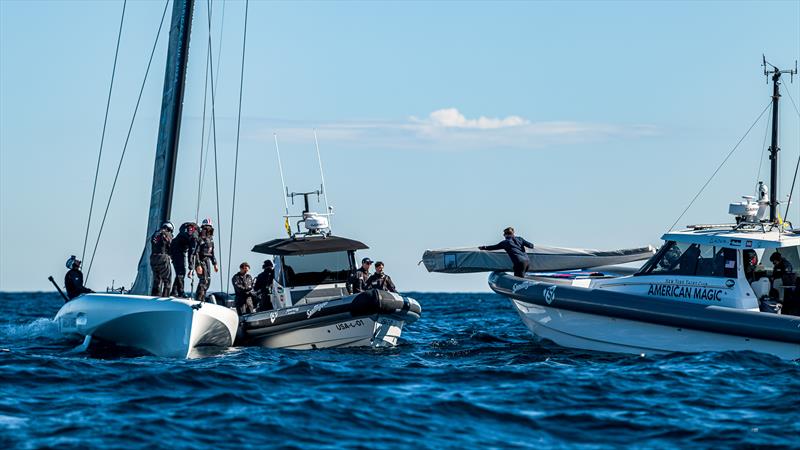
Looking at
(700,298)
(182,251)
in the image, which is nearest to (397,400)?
(700,298)

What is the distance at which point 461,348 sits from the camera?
21.7 metres

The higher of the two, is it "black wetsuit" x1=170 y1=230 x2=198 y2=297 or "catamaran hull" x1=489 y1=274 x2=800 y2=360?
"black wetsuit" x1=170 y1=230 x2=198 y2=297

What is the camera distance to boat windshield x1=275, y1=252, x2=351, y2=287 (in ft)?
75.4

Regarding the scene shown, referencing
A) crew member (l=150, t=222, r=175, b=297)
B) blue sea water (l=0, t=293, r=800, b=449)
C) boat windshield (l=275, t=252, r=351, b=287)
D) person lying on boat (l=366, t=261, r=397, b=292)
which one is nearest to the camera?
blue sea water (l=0, t=293, r=800, b=449)

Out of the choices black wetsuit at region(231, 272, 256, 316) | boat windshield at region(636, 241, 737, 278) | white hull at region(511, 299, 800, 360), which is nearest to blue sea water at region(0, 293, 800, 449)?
white hull at region(511, 299, 800, 360)

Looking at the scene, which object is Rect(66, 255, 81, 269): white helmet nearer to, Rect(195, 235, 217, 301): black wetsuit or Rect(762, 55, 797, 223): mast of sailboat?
Rect(195, 235, 217, 301): black wetsuit

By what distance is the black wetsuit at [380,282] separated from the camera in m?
22.2

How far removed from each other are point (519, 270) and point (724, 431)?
10.6m

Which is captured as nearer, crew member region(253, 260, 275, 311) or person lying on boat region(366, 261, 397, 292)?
person lying on boat region(366, 261, 397, 292)

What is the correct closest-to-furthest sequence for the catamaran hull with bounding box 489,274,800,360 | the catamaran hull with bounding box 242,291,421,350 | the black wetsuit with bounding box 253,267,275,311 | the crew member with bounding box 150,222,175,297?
the catamaran hull with bounding box 489,274,800,360, the crew member with bounding box 150,222,175,297, the catamaran hull with bounding box 242,291,421,350, the black wetsuit with bounding box 253,267,275,311

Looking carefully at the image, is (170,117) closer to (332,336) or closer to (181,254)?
(181,254)

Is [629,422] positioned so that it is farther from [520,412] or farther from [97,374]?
[97,374]

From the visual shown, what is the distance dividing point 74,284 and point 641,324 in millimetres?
10929

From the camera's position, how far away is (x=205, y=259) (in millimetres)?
21516
